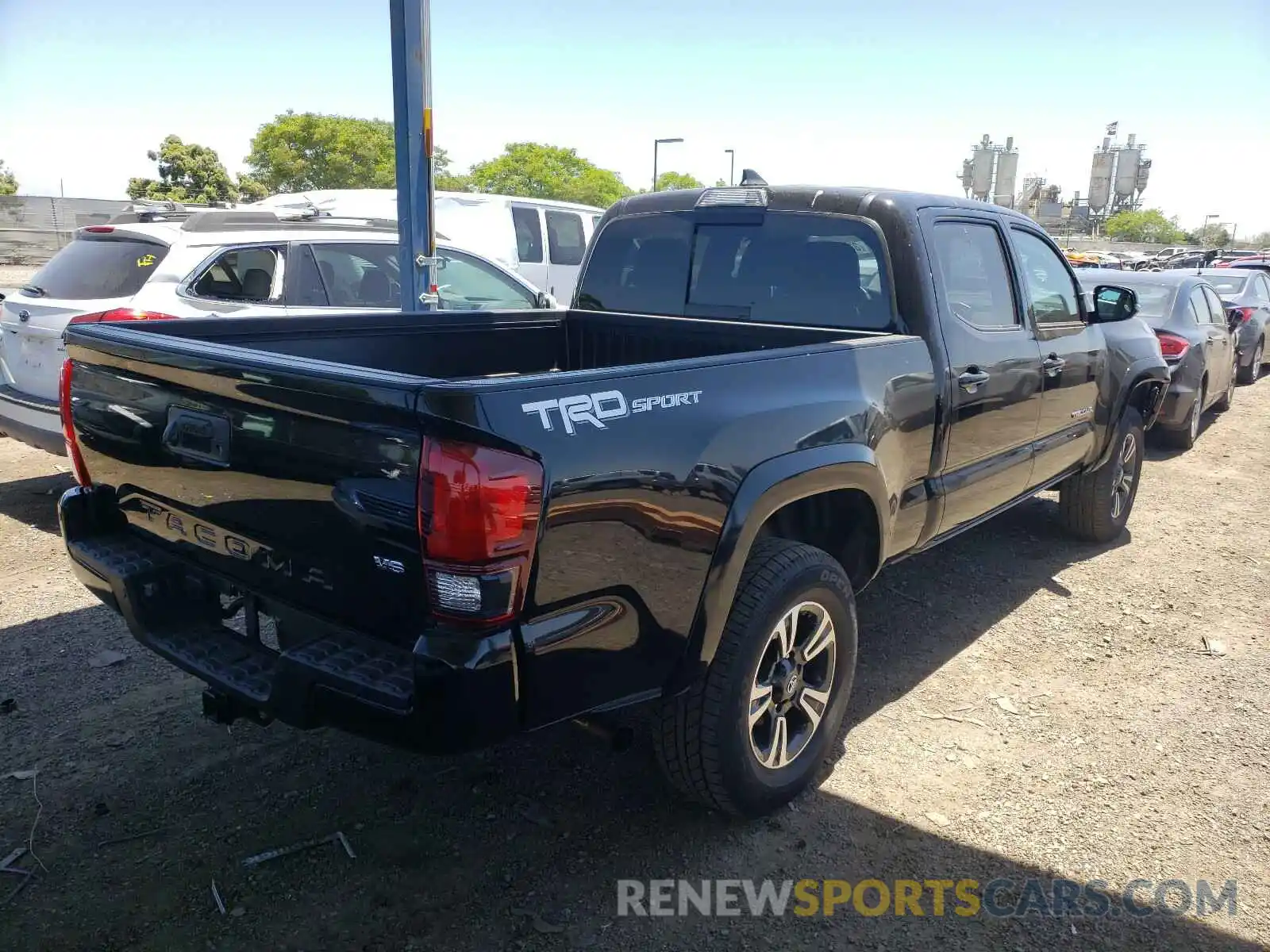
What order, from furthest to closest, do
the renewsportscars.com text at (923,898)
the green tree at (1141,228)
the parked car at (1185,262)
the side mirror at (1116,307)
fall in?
1. the green tree at (1141,228)
2. the parked car at (1185,262)
3. the side mirror at (1116,307)
4. the renewsportscars.com text at (923,898)

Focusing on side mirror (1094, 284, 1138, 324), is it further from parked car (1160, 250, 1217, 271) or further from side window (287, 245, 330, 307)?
parked car (1160, 250, 1217, 271)

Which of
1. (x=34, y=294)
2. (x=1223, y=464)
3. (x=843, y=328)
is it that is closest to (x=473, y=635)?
(x=843, y=328)

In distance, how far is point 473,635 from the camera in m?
2.04

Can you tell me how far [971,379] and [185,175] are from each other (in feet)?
178

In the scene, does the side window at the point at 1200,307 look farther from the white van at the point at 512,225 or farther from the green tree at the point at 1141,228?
the green tree at the point at 1141,228

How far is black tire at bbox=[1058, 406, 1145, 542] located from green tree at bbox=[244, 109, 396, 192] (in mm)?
46956

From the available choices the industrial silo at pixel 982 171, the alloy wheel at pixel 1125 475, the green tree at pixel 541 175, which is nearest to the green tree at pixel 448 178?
the green tree at pixel 541 175

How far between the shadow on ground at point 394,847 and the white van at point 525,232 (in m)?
8.14

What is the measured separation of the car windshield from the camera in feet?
40.4

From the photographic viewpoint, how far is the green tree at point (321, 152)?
48.1m

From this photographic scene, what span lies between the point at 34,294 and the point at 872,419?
545 centimetres

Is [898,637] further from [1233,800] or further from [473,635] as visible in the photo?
[473,635]

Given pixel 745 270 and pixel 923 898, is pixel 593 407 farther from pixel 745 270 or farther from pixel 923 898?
pixel 745 270

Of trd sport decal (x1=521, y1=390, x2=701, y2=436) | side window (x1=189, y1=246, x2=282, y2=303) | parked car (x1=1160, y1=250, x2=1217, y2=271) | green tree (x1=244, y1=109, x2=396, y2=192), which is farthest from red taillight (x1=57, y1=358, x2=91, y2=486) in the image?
green tree (x1=244, y1=109, x2=396, y2=192)
